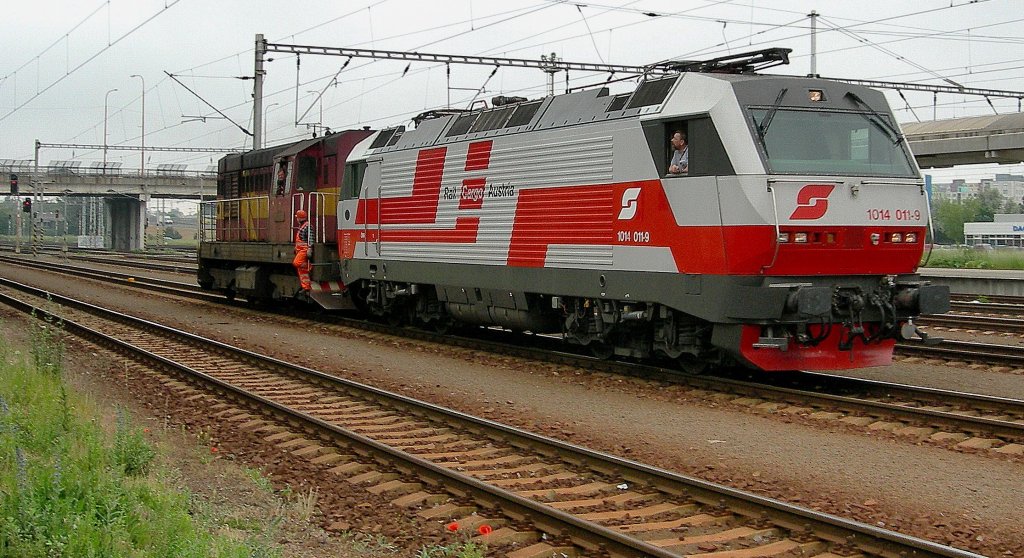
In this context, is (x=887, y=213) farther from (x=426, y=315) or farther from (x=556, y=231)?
(x=426, y=315)

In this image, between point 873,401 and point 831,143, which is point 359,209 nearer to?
point 831,143

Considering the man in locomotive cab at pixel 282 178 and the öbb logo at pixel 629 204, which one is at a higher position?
the man in locomotive cab at pixel 282 178

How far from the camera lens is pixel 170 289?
96.8 feet

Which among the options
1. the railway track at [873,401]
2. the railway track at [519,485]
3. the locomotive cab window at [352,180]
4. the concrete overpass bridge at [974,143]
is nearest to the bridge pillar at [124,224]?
the concrete overpass bridge at [974,143]

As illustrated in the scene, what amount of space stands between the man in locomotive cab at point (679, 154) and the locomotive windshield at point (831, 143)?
883mm

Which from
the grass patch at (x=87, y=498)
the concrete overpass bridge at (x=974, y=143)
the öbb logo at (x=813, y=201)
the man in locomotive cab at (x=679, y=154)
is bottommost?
the grass patch at (x=87, y=498)

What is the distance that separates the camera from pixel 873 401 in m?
10.7

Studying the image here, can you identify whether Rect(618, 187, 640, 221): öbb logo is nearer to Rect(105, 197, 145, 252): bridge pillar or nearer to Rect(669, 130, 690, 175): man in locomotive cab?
Rect(669, 130, 690, 175): man in locomotive cab

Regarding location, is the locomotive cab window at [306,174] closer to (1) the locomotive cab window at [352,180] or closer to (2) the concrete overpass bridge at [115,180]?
(1) the locomotive cab window at [352,180]

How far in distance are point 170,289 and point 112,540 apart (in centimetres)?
2502

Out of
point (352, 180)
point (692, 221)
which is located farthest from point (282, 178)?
point (692, 221)

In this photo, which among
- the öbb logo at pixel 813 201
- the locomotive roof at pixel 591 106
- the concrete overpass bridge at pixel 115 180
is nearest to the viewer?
the öbb logo at pixel 813 201

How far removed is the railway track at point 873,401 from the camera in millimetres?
9352

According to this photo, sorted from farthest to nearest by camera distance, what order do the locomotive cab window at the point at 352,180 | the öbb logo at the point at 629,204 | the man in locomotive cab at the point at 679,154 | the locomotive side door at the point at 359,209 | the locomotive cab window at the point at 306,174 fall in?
the locomotive cab window at the point at 306,174, the locomotive cab window at the point at 352,180, the locomotive side door at the point at 359,209, the öbb logo at the point at 629,204, the man in locomotive cab at the point at 679,154
